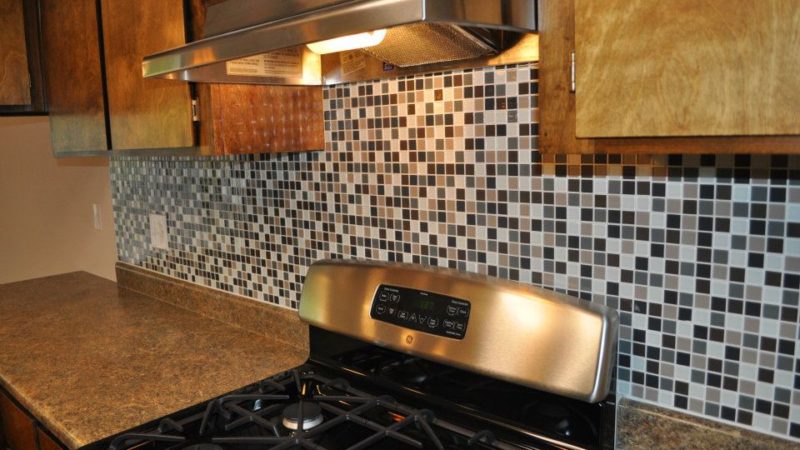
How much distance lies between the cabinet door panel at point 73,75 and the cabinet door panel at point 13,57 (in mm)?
68

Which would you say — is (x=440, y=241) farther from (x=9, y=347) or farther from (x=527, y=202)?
(x=9, y=347)

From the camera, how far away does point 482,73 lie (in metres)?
1.13

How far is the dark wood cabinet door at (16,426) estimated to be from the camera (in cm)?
134

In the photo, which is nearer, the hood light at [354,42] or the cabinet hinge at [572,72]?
the cabinet hinge at [572,72]

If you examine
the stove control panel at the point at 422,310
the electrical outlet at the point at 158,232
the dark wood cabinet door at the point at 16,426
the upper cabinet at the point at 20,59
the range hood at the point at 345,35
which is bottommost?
the dark wood cabinet door at the point at 16,426

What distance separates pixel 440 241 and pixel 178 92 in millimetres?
649

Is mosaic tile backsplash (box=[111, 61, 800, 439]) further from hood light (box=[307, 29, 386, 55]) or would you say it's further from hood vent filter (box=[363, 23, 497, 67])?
hood light (box=[307, 29, 386, 55])

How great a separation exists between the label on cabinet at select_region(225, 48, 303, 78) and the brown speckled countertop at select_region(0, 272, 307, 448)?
2.12ft

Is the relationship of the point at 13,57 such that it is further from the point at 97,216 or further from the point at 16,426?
the point at 16,426

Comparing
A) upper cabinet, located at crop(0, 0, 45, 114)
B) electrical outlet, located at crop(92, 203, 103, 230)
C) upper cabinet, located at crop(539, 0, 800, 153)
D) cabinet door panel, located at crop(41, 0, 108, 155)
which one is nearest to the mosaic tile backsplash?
upper cabinet, located at crop(539, 0, 800, 153)

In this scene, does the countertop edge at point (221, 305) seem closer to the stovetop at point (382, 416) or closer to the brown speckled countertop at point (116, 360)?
the brown speckled countertop at point (116, 360)

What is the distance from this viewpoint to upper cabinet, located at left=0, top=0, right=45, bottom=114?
6.09 ft

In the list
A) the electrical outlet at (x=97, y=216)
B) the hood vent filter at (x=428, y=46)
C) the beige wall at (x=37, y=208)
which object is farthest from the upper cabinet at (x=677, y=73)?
the beige wall at (x=37, y=208)

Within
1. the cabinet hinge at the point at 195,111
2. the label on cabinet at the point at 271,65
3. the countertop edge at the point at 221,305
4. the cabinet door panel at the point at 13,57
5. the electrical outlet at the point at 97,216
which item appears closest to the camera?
the label on cabinet at the point at 271,65
